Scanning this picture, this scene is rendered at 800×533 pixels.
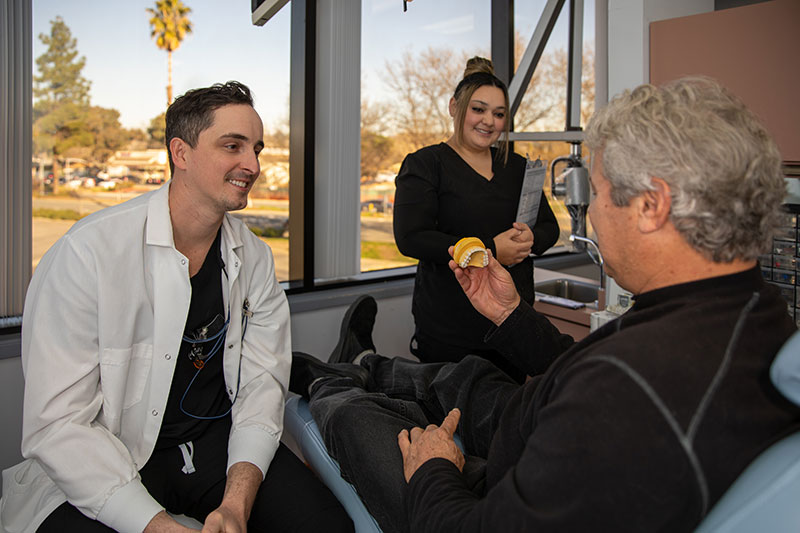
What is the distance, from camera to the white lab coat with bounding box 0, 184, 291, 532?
1283mm

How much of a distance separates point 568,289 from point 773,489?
2267 millimetres

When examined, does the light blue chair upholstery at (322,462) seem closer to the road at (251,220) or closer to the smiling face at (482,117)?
the smiling face at (482,117)

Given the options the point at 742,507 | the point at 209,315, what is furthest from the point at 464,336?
the point at 742,507

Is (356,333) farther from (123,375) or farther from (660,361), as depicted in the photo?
(660,361)

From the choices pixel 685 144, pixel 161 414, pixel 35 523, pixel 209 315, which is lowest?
pixel 35 523

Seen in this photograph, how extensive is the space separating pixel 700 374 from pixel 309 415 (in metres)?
1.27

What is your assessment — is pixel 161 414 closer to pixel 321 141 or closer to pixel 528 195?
pixel 528 195

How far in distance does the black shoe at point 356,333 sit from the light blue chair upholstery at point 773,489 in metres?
Answer: 1.60

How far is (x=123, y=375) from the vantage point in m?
1.40

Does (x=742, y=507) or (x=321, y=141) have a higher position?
(x=321, y=141)

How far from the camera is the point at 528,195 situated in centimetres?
210

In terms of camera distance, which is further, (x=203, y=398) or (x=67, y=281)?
(x=203, y=398)

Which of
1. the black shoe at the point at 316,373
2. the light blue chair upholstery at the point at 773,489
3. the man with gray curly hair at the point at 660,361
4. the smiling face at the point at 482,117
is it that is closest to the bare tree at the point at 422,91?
the smiling face at the point at 482,117

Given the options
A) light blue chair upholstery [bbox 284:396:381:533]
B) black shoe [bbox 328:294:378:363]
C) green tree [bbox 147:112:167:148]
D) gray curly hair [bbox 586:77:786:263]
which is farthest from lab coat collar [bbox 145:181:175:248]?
green tree [bbox 147:112:167:148]
